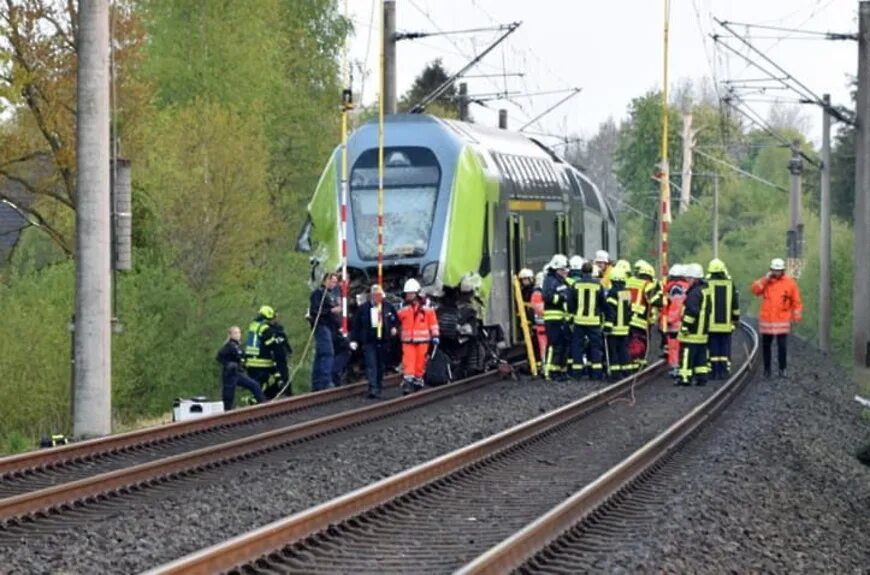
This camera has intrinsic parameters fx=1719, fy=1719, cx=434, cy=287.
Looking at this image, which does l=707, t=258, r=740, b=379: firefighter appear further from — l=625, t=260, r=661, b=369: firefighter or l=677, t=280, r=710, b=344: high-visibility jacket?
l=625, t=260, r=661, b=369: firefighter

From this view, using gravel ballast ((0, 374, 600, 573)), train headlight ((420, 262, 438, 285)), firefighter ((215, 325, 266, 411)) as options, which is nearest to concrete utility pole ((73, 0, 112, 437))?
gravel ballast ((0, 374, 600, 573))

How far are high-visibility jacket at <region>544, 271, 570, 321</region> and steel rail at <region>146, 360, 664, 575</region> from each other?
4286 mm

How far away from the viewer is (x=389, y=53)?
31281 mm

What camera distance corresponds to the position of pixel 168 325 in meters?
34.5

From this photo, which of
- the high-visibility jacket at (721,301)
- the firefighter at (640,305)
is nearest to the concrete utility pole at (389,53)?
the firefighter at (640,305)

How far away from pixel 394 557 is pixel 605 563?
1335 mm

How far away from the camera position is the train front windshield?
23438 millimetres

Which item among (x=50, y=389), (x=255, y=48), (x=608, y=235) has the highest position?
(x=255, y=48)

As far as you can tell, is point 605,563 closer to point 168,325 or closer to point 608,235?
point 168,325

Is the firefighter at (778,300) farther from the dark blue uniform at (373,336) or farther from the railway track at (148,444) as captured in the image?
the railway track at (148,444)

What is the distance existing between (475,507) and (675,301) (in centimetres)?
1261

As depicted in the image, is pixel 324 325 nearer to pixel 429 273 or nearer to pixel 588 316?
pixel 429 273

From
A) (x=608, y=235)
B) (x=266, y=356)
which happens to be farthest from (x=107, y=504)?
(x=608, y=235)

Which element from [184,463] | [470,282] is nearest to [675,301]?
[470,282]
